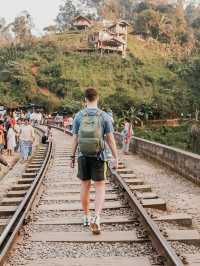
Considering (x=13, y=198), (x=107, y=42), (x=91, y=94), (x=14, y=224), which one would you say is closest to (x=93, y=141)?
(x=91, y=94)

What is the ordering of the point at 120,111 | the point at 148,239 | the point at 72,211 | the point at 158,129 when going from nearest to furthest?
the point at 148,239 → the point at 72,211 → the point at 158,129 → the point at 120,111

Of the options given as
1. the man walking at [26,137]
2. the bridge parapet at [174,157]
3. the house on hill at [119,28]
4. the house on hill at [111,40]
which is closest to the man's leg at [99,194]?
the bridge parapet at [174,157]

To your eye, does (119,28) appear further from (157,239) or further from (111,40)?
(157,239)

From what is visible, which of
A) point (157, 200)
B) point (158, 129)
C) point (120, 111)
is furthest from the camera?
point (120, 111)

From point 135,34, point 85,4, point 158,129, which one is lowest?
point 158,129

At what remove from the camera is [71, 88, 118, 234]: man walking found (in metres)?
6.68

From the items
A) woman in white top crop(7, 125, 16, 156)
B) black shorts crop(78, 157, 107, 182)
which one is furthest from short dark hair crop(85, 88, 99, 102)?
woman in white top crop(7, 125, 16, 156)

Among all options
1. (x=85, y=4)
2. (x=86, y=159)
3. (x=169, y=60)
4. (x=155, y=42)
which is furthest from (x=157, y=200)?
(x=85, y=4)

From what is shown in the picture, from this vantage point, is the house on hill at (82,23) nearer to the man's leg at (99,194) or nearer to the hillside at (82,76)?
the hillside at (82,76)

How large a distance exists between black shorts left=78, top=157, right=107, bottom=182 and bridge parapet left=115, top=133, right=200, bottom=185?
5724 mm

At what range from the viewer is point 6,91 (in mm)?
74125

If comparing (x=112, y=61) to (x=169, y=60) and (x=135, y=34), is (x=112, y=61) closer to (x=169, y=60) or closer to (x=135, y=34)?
(x=169, y=60)

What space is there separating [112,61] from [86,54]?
16.8ft

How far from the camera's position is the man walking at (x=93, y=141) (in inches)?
263
